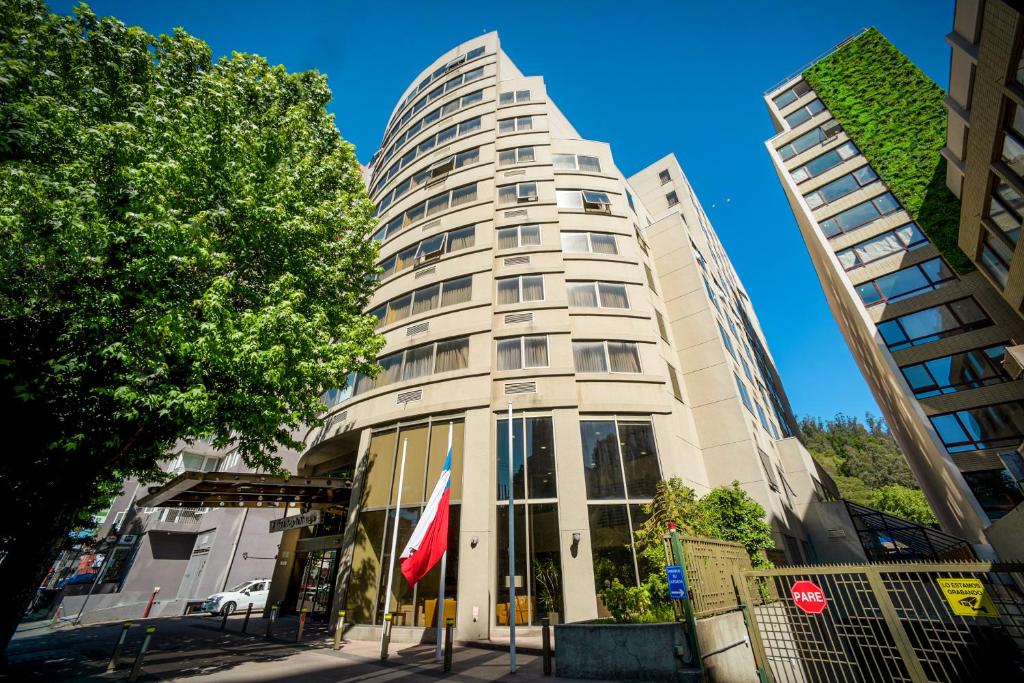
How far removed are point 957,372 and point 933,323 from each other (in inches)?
105

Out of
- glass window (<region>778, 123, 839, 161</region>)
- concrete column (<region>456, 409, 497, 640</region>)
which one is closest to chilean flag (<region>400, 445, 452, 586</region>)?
concrete column (<region>456, 409, 497, 640</region>)

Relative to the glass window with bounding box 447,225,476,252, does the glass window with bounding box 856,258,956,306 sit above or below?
below

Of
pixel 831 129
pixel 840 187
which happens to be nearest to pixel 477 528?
pixel 840 187

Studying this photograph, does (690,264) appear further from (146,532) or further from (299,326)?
(146,532)

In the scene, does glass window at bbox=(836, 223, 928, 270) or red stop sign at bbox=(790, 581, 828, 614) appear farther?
glass window at bbox=(836, 223, 928, 270)

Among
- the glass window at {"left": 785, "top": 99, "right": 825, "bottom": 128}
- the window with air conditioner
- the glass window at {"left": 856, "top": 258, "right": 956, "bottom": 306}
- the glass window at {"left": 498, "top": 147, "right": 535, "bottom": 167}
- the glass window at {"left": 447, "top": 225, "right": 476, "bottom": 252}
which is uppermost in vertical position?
the glass window at {"left": 785, "top": 99, "right": 825, "bottom": 128}

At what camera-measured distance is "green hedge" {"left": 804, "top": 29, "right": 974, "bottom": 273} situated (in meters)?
21.2

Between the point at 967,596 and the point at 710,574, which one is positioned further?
the point at 710,574

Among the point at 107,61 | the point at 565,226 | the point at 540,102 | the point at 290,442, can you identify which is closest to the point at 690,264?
the point at 565,226

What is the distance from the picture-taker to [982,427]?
17906 millimetres

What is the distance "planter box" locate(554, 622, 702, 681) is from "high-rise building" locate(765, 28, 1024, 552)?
13.8m

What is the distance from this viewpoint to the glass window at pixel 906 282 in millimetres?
20828

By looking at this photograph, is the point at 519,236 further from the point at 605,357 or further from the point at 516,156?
the point at 605,357

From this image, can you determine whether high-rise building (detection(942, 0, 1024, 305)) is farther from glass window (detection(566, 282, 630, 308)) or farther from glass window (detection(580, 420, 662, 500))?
glass window (detection(580, 420, 662, 500))
